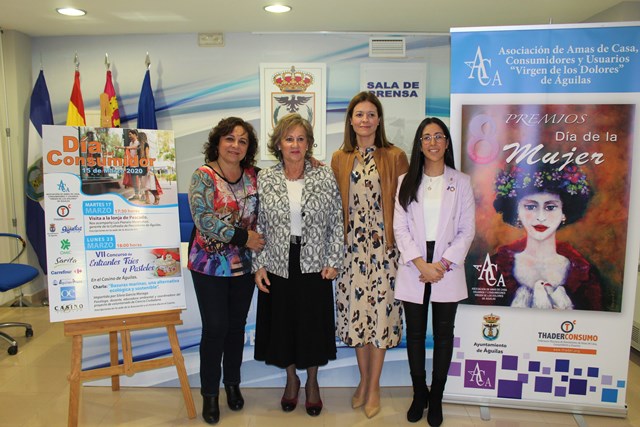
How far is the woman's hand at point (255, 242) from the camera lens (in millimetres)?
2285

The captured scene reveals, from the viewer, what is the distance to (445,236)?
89.0 inches

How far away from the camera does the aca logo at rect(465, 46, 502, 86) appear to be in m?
2.36

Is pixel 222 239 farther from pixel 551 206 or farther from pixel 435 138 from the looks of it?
pixel 551 206

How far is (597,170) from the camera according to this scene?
2.34 m

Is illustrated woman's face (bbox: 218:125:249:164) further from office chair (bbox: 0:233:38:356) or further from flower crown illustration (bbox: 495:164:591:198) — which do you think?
office chair (bbox: 0:233:38:356)

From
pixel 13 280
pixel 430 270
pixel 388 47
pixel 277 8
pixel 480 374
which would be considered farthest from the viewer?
pixel 388 47

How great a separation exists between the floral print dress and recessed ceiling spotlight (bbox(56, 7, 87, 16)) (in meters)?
2.79

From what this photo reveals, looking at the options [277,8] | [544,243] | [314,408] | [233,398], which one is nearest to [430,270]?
[544,243]

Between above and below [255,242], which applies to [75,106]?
above

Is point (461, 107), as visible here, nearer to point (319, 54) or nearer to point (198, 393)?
point (198, 393)

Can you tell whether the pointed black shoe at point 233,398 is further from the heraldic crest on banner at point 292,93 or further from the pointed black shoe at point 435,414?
the heraldic crest on banner at point 292,93

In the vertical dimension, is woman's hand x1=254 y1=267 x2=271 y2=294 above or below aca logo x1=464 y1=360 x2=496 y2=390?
above

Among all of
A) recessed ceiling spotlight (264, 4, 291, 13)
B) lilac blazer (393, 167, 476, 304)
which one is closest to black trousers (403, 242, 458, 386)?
lilac blazer (393, 167, 476, 304)

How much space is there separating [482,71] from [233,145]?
4.17 feet
